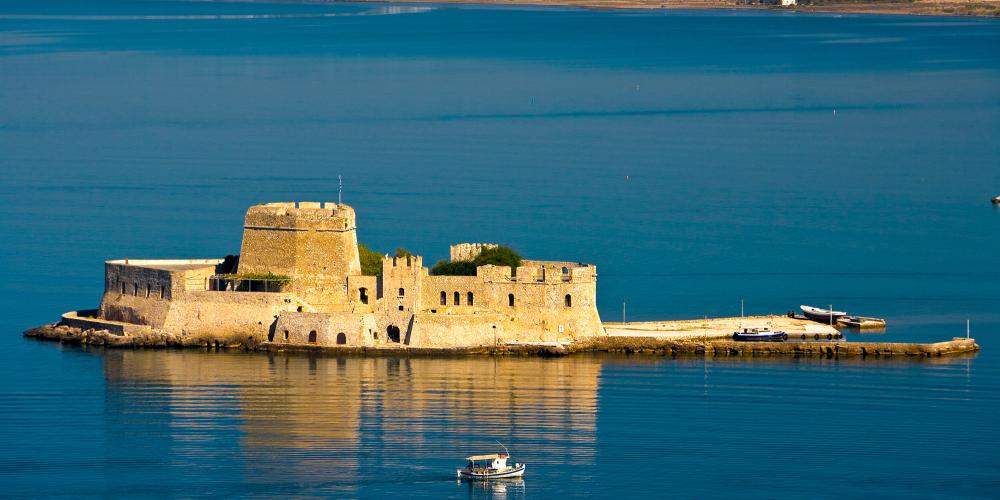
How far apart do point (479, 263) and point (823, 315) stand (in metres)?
11.2

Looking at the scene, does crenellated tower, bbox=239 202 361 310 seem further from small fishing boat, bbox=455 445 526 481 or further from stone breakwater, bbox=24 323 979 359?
small fishing boat, bbox=455 445 526 481

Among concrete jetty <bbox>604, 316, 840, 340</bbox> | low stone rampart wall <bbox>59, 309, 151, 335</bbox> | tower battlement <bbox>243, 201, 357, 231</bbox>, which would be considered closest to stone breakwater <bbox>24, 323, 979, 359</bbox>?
concrete jetty <bbox>604, 316, 840, 340</bbox>

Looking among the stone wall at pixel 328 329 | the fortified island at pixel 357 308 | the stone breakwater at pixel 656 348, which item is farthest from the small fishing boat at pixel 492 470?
the stone wall at pixel 328 329

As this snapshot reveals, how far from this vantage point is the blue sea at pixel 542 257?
52.8m

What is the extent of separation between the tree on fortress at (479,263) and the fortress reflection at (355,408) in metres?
3.58

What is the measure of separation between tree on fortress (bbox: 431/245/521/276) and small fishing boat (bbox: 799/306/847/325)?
33.0 feet

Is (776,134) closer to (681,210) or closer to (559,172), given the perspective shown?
(559,172)

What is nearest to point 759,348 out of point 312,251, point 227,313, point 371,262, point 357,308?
point 357,308

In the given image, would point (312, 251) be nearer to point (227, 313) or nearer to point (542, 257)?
point (227, 313)

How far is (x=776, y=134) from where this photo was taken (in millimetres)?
137000

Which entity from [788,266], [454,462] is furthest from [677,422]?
[788,266]

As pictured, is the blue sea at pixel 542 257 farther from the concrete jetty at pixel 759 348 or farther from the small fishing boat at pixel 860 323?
the concrete jetty at pixel 759 348

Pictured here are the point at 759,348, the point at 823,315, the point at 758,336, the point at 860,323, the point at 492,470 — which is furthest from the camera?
the point at 823,315

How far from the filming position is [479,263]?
66375 millimetres
